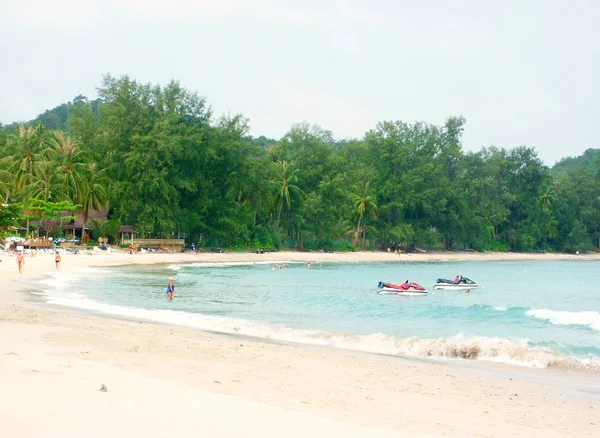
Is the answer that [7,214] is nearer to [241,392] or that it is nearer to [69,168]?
[241,392]

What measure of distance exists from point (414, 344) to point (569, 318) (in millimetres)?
12151

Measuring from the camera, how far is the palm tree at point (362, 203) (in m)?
97.8

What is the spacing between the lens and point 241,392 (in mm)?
10109

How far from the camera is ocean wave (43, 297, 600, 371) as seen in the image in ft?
54.1

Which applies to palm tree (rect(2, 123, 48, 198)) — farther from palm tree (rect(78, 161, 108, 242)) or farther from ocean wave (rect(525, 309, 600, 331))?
ocean wave (rect(525, 309, 600, 331))

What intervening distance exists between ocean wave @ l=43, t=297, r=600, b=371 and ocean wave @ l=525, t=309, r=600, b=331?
24.1 feet

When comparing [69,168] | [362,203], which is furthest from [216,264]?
[362,203]

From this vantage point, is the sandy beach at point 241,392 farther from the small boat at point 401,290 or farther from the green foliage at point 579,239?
the green foliage at point 579,239

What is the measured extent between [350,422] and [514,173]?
118 m

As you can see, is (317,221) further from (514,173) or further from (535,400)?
(535,400)

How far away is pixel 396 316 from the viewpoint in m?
27.8

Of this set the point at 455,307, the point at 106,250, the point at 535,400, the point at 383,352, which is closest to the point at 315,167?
the point at 106,250

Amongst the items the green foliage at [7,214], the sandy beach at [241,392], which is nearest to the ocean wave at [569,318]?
the sandy beach at [241,392]

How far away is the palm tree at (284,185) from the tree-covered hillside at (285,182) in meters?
0.18
